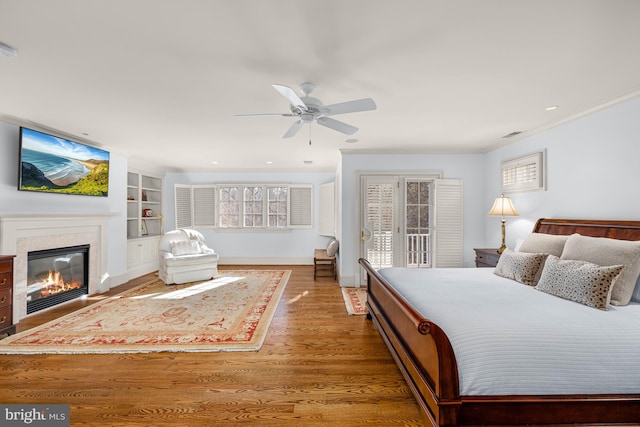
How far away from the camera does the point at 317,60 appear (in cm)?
201

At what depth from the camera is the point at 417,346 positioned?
5.85ft

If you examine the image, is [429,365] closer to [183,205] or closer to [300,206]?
[300,206]

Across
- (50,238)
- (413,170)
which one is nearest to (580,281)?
(413,170)

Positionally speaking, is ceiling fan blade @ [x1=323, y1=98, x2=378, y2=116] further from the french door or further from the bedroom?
the french door

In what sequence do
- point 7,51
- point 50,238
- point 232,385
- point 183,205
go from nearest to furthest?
point 7,51, point 232,385, point 50,238, point 183,205

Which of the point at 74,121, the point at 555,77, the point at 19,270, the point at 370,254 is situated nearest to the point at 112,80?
the point at 74,121

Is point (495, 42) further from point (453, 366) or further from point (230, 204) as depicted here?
point (230, 204)

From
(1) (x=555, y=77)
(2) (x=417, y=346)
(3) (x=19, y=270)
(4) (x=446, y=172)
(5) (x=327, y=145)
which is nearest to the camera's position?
(2) (x=417, y=346)

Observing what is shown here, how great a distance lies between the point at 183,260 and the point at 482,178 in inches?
223

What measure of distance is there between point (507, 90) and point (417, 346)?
2.40 meters

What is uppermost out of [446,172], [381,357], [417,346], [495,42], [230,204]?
[495,42]

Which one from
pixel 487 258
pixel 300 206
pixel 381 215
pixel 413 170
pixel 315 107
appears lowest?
pixel 487 258

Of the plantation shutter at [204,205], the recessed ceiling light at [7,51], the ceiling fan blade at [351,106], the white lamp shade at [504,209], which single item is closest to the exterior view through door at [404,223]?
the white lamp shade at [504,209]

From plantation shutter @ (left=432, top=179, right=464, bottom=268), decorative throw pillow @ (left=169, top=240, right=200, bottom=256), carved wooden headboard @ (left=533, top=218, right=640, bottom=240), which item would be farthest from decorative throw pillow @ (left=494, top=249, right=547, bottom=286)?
decorative throw pillow @ (left=169, top=240, right=200, bottom=256)
